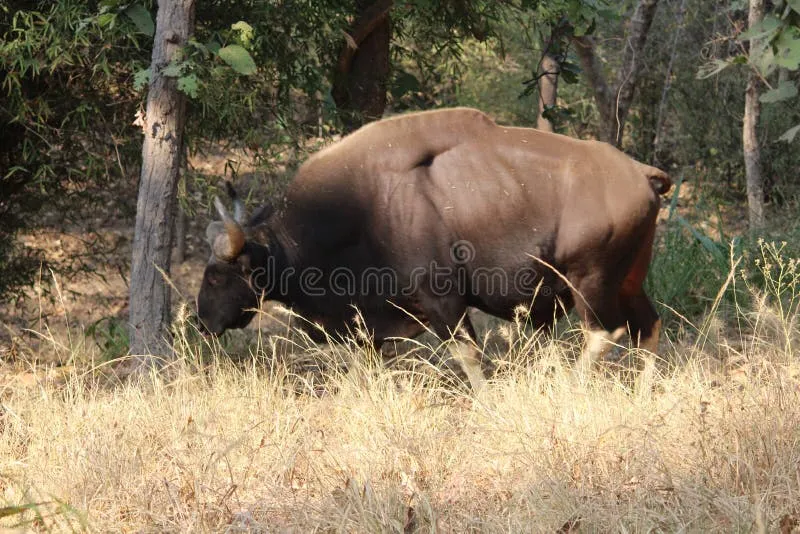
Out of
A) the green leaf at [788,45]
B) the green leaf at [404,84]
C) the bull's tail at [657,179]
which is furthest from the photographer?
the green leaf at [404,84]

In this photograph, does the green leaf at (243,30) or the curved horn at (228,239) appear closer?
the green leaf at (243,30)

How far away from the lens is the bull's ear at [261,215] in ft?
25.4

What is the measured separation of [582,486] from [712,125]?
1341 centimetres

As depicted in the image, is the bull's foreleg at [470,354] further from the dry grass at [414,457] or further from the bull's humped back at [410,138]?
the bull's humped back at [410,138]

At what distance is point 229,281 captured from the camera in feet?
24.6

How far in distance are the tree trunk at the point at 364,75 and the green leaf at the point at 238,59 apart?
2261 mm

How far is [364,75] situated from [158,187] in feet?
8.54

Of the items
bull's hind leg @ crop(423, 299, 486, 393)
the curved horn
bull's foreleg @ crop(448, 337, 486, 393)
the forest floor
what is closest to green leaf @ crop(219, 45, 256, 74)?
the curved horn

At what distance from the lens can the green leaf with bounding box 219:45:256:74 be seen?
6.26 m

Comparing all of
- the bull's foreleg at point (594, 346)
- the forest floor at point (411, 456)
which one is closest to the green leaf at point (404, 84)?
the bull's foreleg at point (594, 346)

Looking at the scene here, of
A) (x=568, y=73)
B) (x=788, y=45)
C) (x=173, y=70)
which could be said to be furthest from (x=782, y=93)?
(x=173, y=70)

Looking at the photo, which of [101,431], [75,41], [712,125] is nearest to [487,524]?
[101,431]

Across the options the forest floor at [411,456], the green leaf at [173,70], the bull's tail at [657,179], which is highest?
the green leaf at [173,70]

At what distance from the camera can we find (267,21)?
783 cm
